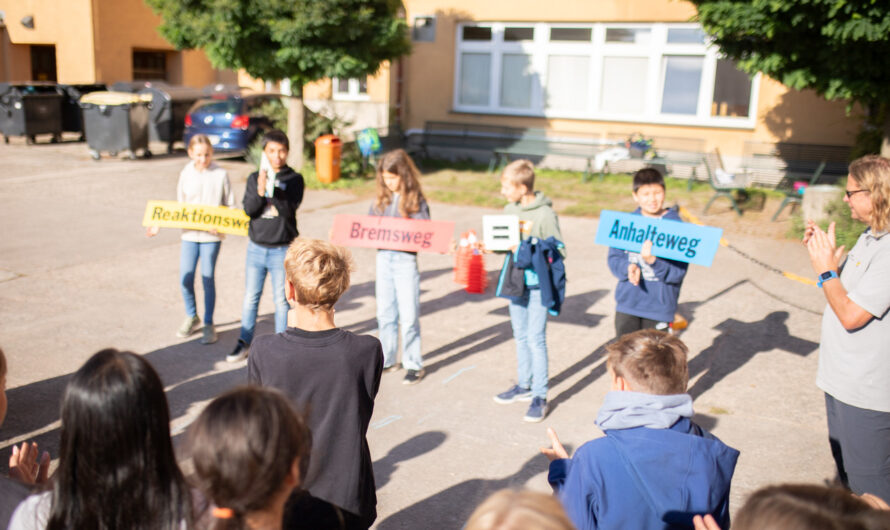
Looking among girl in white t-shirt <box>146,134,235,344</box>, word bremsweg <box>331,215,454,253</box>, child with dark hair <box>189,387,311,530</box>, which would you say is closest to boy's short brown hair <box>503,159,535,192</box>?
word bremsweg <box>331,215,454,253</box>

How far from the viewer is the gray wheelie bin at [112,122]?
656 inches

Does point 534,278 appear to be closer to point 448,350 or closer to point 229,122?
point 448,350

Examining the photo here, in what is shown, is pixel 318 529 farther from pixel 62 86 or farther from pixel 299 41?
pixel 62 86

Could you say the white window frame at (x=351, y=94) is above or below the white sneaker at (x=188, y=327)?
above

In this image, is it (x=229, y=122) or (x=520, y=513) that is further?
(x=229, y=122)

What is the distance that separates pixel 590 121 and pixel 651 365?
57.2ft

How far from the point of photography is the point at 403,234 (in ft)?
18.9

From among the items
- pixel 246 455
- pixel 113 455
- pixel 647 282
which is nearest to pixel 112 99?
pixel 647 282

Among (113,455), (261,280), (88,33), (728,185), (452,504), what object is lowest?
(452,504)

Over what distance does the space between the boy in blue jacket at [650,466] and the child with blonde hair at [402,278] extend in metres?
3.33

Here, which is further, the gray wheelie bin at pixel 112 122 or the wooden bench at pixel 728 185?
the gray wheelie bin at pixel 112 122

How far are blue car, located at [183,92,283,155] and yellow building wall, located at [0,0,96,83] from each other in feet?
34.3

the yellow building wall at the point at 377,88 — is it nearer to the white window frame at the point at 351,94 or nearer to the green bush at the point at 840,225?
the white window frame at the point at 351,94

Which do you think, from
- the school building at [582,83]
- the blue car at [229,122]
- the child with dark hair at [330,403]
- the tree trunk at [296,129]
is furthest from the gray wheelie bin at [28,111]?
the child with dark hair at [330,403]
